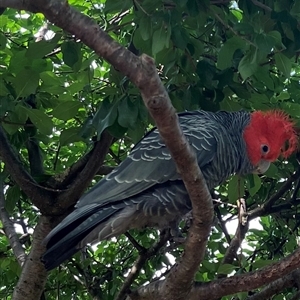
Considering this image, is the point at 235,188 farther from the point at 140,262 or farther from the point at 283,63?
the point at 283,63

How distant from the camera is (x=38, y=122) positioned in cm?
365

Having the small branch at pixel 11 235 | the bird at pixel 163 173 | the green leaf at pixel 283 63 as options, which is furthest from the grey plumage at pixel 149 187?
the small branch at pixel 11 235

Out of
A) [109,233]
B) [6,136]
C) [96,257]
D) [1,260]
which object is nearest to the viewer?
[109,233]

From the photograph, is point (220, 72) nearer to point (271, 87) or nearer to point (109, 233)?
point (271, 87)

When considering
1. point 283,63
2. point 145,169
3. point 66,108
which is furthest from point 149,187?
point 283,63

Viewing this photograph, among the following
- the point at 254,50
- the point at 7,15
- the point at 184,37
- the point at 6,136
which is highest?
the point at 7,15

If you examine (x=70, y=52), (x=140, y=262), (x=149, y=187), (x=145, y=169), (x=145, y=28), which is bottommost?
(x=140, y=262)

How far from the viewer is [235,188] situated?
167 inches

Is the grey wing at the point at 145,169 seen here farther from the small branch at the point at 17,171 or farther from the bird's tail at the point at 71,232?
the small branch at the point at 17,171

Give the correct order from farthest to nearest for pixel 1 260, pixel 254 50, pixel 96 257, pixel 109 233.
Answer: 1. pixel 96 257
2. pixel 1 260
3. pixel 109 233
4. pixel 254 50

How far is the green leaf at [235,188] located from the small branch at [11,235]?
149 cm

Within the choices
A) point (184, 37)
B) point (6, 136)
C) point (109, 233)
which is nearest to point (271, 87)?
point (184, 37)

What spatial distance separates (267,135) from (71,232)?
4.96ft

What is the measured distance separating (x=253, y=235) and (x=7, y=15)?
2.71m
